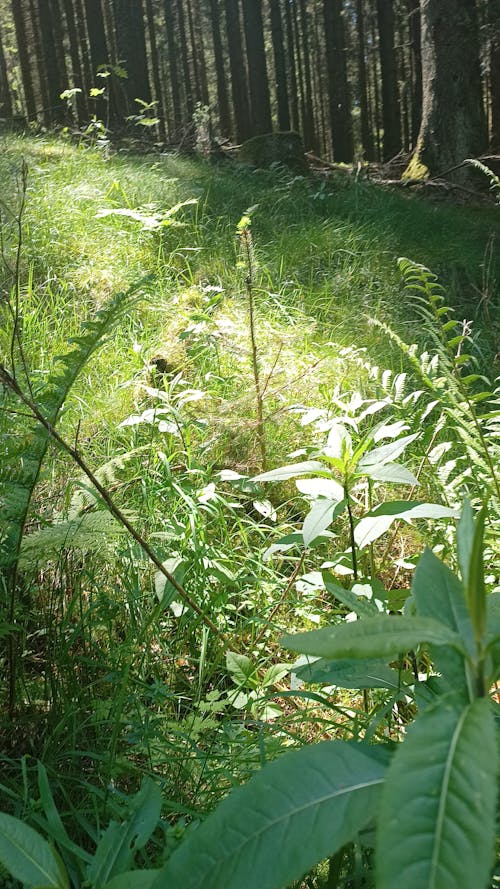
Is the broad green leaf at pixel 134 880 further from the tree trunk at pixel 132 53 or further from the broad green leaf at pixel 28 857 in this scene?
the tree trunk at pixel 132 53

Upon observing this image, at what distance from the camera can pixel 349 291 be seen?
15.1 ft

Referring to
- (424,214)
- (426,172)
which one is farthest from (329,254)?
(426,172)

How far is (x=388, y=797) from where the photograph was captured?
508 millimetres

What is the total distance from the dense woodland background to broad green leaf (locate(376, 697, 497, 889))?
8.49 meters

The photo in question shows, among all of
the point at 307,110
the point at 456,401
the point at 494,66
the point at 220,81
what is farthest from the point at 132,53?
the point at 456,401

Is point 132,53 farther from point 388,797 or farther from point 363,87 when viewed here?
point 388,797

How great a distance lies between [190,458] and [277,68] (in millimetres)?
17294

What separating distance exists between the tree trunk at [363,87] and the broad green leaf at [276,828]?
18541mm

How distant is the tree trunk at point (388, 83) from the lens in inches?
602

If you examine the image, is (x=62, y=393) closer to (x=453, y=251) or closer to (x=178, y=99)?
(x=453, y=251)

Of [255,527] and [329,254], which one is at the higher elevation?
[329,254]

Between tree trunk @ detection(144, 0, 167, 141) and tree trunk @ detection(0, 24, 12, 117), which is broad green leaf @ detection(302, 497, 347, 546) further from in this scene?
tree trunk @ detection(144, 0, 167, 141)

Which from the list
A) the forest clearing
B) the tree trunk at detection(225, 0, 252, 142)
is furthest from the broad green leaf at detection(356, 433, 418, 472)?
the tree trunk at detection(225, 0, 252, 142)

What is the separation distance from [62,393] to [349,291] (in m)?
3.28
